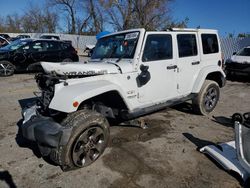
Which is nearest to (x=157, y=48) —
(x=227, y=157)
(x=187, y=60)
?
(x=187, y=60)

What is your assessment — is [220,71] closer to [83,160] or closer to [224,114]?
[224,114]

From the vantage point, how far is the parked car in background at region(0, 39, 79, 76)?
33.9 feet

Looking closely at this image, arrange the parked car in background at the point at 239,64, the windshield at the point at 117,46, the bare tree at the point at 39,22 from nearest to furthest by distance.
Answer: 1. the windshield at the point at 117,46
2. the parked car in background at the point at 239,64
3. the bare tree at the point at 39,22

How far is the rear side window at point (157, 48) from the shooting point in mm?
4054

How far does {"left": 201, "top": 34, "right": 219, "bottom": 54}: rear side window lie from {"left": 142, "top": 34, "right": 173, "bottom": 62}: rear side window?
122 cm

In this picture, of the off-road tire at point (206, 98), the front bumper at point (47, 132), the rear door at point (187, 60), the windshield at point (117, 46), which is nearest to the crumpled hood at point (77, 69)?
the windshield at point (117, 46)

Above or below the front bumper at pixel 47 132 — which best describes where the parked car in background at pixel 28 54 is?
above

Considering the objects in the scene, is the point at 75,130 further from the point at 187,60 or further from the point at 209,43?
the point at 209,43

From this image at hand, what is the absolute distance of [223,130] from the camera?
4613mm

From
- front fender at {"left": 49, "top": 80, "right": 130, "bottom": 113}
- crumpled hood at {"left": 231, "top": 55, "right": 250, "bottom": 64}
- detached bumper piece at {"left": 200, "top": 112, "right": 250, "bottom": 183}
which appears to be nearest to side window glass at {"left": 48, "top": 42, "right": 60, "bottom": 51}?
crumpled hood at {"left": 231, "top": 55, "right": 250, "bottom": 64}

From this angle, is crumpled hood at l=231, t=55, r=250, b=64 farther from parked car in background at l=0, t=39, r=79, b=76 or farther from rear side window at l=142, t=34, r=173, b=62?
parked car in background at l=0, t=39, r=79, b=76

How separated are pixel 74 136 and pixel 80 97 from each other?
0.52 m

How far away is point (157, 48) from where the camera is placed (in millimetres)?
4254

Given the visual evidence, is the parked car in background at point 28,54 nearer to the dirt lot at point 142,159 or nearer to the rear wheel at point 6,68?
the rear wheel at point 6,68
